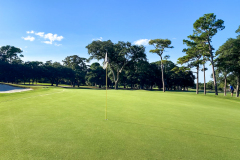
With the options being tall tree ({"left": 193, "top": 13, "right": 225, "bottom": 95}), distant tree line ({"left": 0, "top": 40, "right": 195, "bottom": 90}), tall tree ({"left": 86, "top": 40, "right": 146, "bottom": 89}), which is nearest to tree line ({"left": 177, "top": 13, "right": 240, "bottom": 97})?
tall tree ({"left": 193, "top": 13, "right": 225, "bottom": 95})

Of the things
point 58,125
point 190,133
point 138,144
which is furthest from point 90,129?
point 190,133

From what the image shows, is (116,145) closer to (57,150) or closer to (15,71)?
(57,150)

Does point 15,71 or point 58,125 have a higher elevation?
point 15,71

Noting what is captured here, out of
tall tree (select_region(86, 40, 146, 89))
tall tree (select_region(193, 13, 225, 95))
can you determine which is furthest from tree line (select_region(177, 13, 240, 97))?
tall tree (select_region(86, 40, 146, 89))

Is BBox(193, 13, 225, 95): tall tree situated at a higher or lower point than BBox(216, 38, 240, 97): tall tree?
higher

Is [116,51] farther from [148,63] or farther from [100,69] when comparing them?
[100,69]

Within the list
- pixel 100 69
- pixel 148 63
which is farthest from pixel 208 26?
pixel 100 69

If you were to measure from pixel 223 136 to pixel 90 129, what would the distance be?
368 centimetres

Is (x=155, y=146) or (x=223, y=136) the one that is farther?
(x=223, y=136)

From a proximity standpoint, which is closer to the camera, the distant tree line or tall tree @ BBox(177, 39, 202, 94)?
tall tree @ BBox(177, 39, 202, 94)

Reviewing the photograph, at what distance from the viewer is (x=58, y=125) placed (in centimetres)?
435

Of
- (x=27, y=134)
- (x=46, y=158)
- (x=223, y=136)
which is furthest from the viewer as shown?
(x=223, y=136)

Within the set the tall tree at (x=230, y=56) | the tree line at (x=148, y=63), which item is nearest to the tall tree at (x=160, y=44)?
the tree line at (x=148, y=63)

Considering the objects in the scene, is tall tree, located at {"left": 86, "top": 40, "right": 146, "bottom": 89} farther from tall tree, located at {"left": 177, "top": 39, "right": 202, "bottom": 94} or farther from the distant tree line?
tall tree, located at {"left": 177, "top": 39, "right": 202, "bottom": 94}
